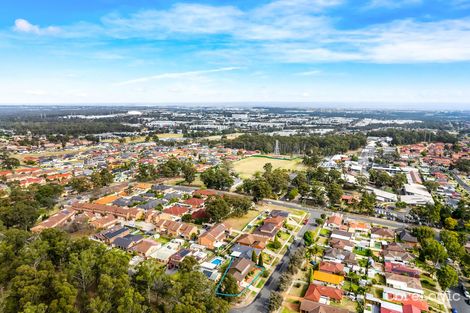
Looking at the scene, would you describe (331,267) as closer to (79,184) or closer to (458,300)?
(458,300)

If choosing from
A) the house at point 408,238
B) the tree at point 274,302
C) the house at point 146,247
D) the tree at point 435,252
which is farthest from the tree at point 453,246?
the house at point 146,247

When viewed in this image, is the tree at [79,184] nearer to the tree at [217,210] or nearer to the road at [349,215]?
the tree at [217,210]

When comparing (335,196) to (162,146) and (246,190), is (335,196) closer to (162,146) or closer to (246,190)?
Answer: (246,190)

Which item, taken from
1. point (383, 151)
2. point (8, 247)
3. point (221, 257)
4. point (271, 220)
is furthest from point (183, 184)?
point (383, 151)

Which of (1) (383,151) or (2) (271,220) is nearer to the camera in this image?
(2) (271,220)

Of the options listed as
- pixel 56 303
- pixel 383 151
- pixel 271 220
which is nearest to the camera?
pixel 56 303
